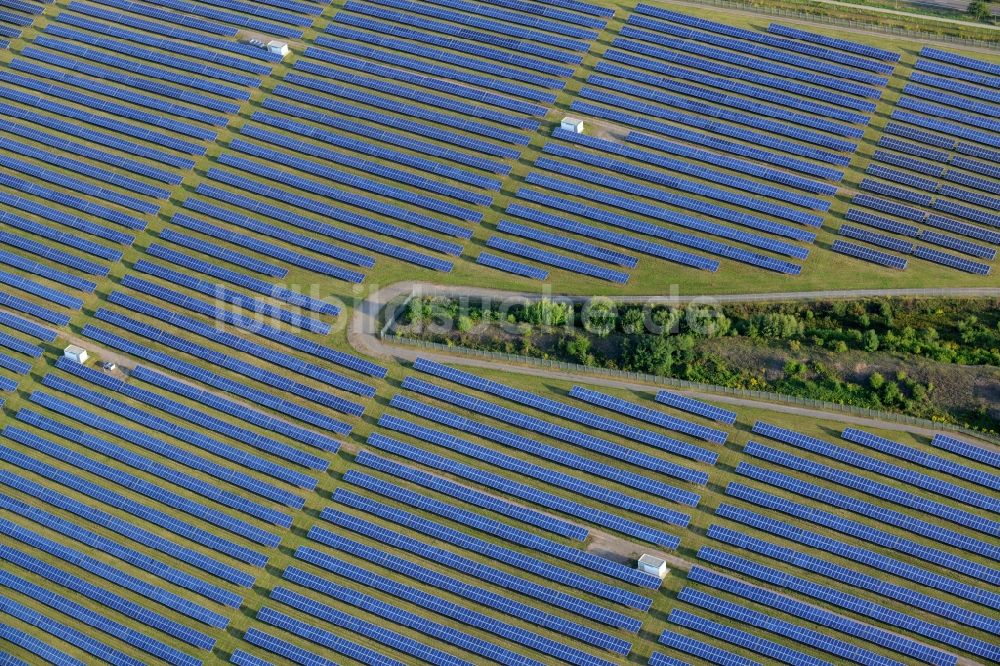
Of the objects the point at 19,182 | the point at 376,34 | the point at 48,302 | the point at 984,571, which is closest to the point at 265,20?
the point at 376,34

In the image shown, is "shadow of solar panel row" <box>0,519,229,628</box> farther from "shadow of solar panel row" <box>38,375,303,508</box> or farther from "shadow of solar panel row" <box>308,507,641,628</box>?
"shadow of solar panel row" <box>308,507,641,628</box>

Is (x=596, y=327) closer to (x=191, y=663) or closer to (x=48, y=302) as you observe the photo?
(x=191, y=663)

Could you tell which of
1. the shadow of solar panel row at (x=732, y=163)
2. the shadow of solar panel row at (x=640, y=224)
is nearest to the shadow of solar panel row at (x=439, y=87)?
the shadow of solar panel row at (x=732, y=163)

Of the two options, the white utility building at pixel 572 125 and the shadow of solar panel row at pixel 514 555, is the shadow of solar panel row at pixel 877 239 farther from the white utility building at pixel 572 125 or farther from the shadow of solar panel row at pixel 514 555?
the shadow of solar panel row at pixel 514 555

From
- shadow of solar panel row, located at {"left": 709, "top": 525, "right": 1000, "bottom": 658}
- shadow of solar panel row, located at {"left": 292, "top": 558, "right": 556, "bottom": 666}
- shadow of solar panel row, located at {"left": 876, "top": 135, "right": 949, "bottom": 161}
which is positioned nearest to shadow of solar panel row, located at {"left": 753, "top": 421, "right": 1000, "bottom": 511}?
shadow of solar panel row, located at {"left": 709, "top": 525, "right": 1000, "bottom": 658}

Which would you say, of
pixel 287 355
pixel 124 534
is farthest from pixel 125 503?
pixel 287 355

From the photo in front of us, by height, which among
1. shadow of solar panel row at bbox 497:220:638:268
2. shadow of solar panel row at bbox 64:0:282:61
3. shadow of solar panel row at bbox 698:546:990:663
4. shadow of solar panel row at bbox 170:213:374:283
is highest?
shadow of solar panel row at bbox 64:0:282:61
